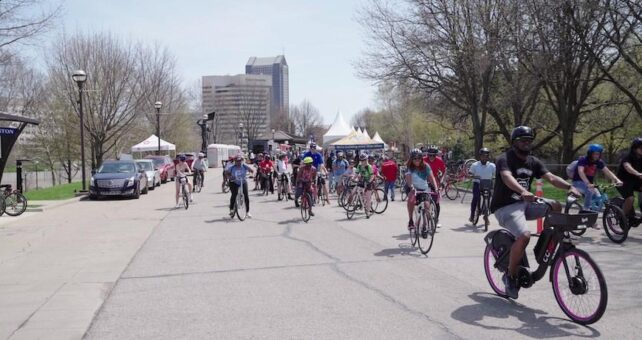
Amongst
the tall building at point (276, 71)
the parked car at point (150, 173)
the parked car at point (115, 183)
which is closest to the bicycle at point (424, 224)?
the parked car at point (115, 183)

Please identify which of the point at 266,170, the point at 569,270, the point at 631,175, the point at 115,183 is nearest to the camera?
the point at 569,270

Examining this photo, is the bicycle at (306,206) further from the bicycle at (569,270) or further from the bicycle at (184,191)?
the bicycle at (569,270)

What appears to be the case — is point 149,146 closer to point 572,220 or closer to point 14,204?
point 14,204

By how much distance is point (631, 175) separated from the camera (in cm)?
984

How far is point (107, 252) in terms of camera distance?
1019 centimetres

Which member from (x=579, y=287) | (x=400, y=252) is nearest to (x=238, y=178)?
(x=400, y=252)

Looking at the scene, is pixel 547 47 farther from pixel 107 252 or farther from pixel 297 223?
pixel 107 252

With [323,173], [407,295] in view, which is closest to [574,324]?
[407,295]

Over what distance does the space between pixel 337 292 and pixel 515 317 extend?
201 centimetres

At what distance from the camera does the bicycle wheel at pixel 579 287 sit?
5.05 metres

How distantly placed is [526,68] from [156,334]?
868 inches

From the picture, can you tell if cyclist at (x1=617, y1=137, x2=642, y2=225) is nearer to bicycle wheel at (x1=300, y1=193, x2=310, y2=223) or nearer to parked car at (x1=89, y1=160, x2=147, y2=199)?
bicycle wheel at (x1=300, y1=193, x2=310, y2=223)

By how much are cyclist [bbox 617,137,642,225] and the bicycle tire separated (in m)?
15.4

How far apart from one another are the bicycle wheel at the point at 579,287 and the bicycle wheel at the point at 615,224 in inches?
201
